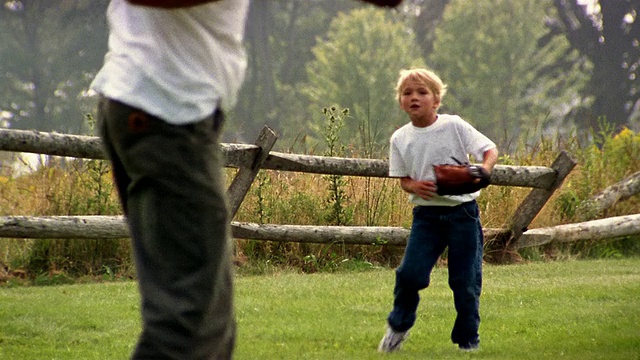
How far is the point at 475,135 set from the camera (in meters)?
5.39

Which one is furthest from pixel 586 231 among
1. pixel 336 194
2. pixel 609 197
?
pixel 336 194

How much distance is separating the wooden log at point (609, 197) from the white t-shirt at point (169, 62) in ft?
32.4

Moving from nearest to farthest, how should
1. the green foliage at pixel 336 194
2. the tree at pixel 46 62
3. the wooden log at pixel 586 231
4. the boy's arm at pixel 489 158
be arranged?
the boy's arm at pixel 489 158, the green foliage at pixel 336 194, the wooden log at pixel 586 231, the tree at pixel 46 62

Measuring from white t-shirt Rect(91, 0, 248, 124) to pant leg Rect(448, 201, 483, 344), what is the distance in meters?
3.13

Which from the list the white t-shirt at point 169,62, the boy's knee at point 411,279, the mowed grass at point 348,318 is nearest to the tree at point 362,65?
the mowed grass at point 348,318

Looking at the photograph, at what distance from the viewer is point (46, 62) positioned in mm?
62094

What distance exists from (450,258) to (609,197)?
6.96 meters

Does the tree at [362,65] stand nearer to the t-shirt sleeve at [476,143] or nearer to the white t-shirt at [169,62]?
the t-shirt sleeve at [476,143]

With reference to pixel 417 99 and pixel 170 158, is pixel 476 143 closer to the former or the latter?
pixel 417 99

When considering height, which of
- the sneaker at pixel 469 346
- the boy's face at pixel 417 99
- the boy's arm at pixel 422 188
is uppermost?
the boy's face at pixel 417 99

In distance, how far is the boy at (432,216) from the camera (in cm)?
528

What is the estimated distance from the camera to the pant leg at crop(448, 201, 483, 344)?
208 inches

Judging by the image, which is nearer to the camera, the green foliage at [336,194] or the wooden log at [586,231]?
the green foliage at [336,194]

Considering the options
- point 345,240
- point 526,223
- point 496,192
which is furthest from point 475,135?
point 496,192
